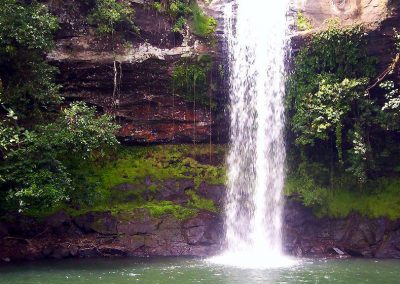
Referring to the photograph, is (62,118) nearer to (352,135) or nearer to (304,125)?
(304,125)

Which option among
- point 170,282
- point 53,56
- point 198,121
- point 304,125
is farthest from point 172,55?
point 170,282

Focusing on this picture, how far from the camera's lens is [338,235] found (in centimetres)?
1739

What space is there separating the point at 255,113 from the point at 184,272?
795 cm

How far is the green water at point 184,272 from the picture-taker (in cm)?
1184

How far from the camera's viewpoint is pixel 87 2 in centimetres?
1812

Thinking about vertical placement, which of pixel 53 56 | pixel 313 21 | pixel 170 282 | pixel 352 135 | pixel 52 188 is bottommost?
pixel 170 282

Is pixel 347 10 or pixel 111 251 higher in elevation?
pixel 347 10

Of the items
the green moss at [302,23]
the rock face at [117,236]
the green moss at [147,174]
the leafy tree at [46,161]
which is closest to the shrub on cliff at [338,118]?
the green moss at [302,23]

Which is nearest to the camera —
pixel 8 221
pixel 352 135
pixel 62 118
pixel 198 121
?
pixel 62 118

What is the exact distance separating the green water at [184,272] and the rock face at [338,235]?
143cm

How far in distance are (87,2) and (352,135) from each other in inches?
409

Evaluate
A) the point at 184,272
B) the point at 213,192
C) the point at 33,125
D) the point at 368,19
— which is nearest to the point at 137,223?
the point at 213,192

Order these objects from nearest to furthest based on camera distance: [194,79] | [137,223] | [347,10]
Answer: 1. [137,223]
2. [347,10]
3. [194,79]

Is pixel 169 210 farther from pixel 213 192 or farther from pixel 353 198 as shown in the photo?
pixel 353 198
